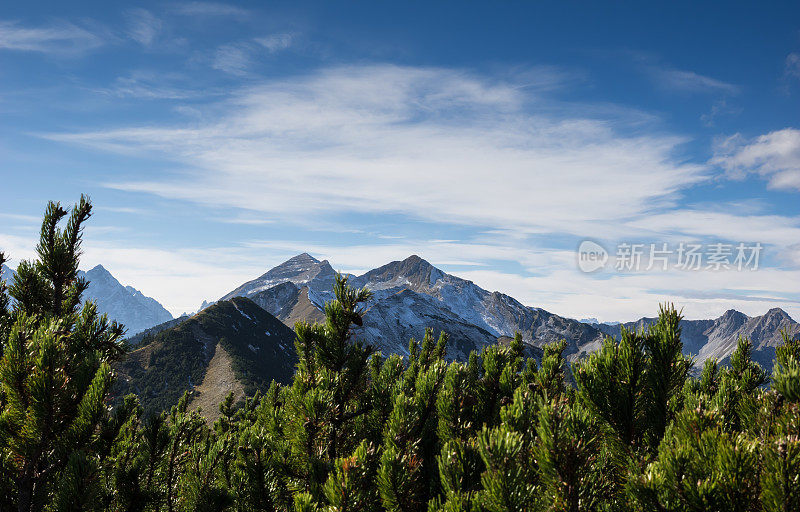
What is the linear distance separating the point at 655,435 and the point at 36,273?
34.9ft

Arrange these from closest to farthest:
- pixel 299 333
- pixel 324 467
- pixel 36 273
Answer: pixel 324 467 → pixel 36 273 → pixel 299 333

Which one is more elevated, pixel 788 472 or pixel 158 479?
pixel 788 472

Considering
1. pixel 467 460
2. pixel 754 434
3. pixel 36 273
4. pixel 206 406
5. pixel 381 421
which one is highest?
pixel 36 273

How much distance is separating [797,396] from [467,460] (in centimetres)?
370

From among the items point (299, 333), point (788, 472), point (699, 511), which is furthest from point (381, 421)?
point (788, 472)

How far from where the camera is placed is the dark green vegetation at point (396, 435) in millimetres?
4141

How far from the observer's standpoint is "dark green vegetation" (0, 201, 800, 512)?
4.14m

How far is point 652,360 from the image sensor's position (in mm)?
5902

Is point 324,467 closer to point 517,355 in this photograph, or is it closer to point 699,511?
point 699,511

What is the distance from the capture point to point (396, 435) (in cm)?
662

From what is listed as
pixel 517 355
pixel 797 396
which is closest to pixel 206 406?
pixel 517 355

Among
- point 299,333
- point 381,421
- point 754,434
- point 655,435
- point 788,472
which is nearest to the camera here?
point 788,472

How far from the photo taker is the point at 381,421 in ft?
29.4

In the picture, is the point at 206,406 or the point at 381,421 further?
the point at 206,406
